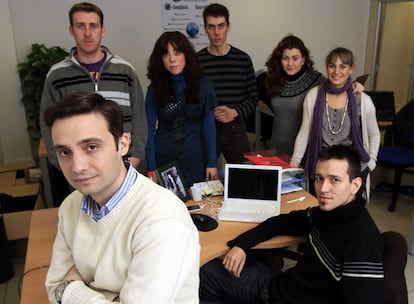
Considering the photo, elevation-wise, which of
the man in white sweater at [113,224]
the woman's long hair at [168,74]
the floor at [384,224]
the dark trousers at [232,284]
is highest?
the woman's long hair at [168,74]

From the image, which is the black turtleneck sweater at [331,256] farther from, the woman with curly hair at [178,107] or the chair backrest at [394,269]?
the woman with curly hair at [178,107]

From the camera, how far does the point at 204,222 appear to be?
1.88 metres

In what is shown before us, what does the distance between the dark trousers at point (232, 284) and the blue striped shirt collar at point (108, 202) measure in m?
0.81

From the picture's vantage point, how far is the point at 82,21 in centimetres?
212

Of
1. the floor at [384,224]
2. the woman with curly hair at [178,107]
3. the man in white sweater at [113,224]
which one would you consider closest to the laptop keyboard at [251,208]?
the woman with curly hair at [178,107]

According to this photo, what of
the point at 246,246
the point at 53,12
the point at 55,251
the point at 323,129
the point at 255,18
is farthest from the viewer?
the point at 255,18

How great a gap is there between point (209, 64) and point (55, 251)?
5.92 ft

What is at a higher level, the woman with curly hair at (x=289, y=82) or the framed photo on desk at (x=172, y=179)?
the woman with curly hair at (x=289, y=82)

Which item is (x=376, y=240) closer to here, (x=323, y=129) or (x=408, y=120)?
(x=323, y=129)

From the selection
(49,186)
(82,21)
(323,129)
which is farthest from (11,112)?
(323,129)

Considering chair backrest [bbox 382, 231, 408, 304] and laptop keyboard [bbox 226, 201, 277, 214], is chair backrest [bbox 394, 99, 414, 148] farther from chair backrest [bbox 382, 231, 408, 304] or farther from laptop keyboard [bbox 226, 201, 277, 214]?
chair backrest [bbox 382, 231, 408, 304]

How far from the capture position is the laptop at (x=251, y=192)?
1.94 m

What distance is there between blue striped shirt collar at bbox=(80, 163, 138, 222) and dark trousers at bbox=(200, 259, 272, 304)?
0.81 m

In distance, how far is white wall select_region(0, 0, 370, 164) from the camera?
4.01 meters
